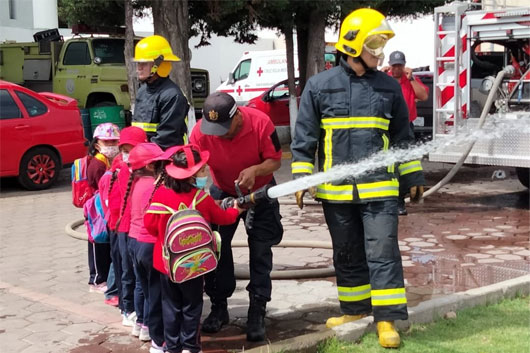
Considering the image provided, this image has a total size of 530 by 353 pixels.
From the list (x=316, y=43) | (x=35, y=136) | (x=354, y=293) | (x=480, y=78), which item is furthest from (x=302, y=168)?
(x=316, y=43)

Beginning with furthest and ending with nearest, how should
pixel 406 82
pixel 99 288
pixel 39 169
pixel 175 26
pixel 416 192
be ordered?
pixel 175 26 → pixel 39 169 → pixel 406 82 → pixel 99 288 → pixel 416 192

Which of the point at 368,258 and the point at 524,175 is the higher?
the point at 368,258

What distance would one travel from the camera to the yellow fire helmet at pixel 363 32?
187 inches

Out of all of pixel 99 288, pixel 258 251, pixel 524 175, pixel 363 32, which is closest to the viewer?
pixel 363 32

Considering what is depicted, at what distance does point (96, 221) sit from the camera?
5988 mm

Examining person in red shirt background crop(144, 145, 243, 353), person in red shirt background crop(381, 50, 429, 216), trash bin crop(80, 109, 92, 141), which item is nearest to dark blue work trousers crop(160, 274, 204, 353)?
person in red shirt background crop(144, 145, 243, 353)

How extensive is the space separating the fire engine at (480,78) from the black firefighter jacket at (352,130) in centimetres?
471

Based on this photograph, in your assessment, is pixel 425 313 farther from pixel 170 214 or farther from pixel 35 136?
pixel 35 136

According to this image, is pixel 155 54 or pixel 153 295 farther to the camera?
pixel 155 54

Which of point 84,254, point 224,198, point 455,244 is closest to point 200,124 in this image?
point 224,198

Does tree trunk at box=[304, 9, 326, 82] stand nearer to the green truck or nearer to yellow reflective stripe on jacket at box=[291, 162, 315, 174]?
the green truck

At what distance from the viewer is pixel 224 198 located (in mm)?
5172

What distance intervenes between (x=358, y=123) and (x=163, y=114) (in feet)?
5.69

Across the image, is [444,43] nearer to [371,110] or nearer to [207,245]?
[371,110]
